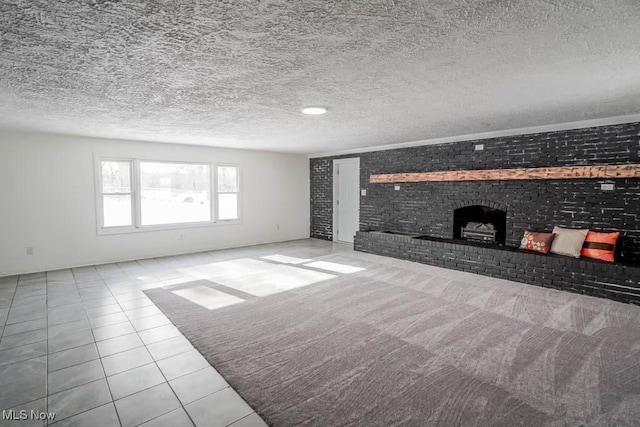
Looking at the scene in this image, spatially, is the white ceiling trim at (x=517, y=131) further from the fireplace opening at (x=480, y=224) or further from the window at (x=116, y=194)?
the window at (x=116, y=194)

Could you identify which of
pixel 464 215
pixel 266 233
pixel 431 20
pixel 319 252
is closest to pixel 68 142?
pixel 266 233

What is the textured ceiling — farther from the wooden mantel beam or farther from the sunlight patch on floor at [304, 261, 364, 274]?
the sunlight patch on floor at [304, 261, 364, 274]

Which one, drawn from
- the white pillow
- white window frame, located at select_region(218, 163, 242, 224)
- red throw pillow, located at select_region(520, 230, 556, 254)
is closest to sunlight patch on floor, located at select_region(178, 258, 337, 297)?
white window frame, located at select_region(218, 163, 242, 224)

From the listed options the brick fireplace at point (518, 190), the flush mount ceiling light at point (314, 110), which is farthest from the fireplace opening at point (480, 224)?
the flush mount ceiling light at point (314, 110)

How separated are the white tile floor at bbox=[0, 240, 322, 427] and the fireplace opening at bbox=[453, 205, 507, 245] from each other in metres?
3.24

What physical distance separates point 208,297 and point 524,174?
4.88 meters

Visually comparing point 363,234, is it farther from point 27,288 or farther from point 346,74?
point 27,288

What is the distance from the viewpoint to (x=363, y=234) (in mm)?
6930

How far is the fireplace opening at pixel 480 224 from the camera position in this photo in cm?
560

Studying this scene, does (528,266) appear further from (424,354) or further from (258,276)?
(258,276)

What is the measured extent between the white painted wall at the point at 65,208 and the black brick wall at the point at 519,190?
144 inches

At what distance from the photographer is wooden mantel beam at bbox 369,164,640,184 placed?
416 centimetres

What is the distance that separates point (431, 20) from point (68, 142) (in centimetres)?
605

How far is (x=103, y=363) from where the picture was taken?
8.34 ft
